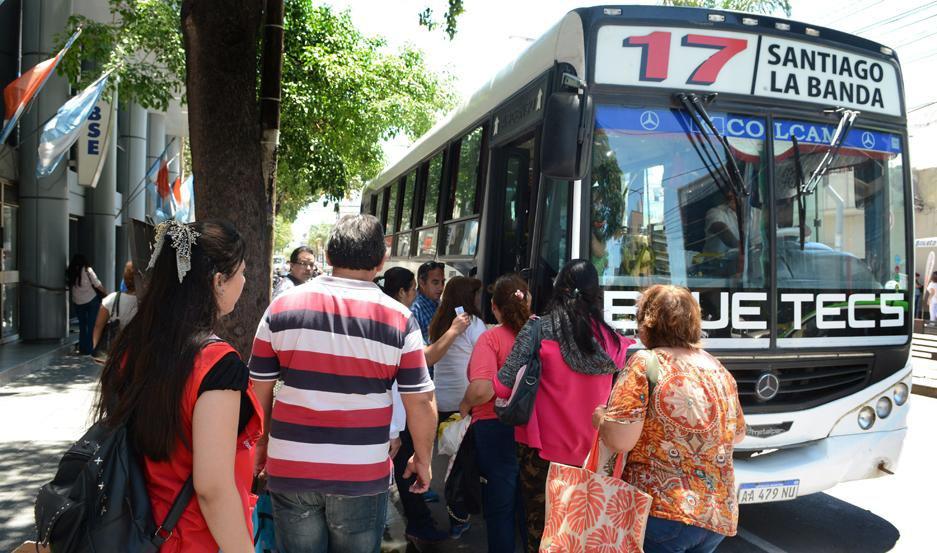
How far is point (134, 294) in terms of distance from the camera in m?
7.05

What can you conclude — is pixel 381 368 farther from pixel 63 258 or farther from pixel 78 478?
pixel 63 258

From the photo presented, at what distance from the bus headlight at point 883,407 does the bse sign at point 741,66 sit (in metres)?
1.86

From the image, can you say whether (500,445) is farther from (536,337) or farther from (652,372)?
(652,372)

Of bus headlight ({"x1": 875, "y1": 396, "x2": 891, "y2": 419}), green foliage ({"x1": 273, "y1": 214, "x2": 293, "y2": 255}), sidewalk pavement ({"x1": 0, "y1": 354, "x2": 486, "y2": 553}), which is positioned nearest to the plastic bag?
sidewalk pavement ({"x1": 0, "y1": 354, "x2": 486, "y2": 553})

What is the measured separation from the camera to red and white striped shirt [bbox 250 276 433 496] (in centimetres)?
281

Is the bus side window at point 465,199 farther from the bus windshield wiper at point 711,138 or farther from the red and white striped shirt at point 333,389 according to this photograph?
the red and white striped shirt at point 333,389

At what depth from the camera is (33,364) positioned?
39.1ft

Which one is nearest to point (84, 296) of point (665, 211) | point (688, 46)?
point (665, 211)

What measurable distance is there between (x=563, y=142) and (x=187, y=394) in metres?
2.81

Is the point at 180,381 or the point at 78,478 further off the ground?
the point at 180,381

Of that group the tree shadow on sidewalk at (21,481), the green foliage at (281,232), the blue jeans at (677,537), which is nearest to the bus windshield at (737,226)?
the blue jeans at (677,537)

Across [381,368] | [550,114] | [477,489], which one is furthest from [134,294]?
[381,368]

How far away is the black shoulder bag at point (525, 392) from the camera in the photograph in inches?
148

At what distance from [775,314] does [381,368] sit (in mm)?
2794
